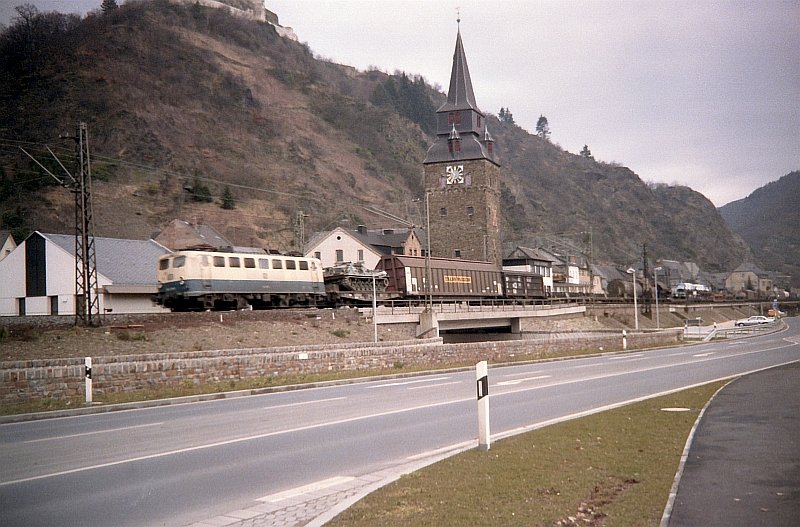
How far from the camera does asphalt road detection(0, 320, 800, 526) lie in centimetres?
882

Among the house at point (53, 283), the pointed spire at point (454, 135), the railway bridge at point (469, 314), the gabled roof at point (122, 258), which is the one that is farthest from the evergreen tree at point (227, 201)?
the house at point (53, 283)

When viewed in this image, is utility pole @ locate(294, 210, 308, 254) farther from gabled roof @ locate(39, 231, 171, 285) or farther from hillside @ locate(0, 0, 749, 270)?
gabled roof @ locate(39, 231, 171, 285)

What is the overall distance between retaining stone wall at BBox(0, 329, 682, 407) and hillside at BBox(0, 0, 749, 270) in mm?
7434

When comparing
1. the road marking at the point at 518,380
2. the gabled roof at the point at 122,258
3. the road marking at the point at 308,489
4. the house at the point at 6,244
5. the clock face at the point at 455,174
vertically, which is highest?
the clock face at the point at 455,174

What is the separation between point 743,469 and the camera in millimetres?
9422

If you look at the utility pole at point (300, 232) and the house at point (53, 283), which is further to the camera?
the utility pole at point (300, 232)

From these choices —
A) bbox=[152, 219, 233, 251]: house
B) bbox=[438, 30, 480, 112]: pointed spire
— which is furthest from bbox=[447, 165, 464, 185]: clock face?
bbox=[152, 219, 233, 251]: house

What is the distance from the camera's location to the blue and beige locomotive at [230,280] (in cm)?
3725

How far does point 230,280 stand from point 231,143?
94.3 meters

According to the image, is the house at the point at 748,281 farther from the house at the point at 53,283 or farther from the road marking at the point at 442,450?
the road marking at the point at 442,450

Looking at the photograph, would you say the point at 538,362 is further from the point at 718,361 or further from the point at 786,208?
the point at 786,208

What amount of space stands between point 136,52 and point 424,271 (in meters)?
61.3

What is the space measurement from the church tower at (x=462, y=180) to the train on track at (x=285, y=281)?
3064cm

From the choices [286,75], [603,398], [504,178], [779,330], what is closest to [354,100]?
[286,75]
